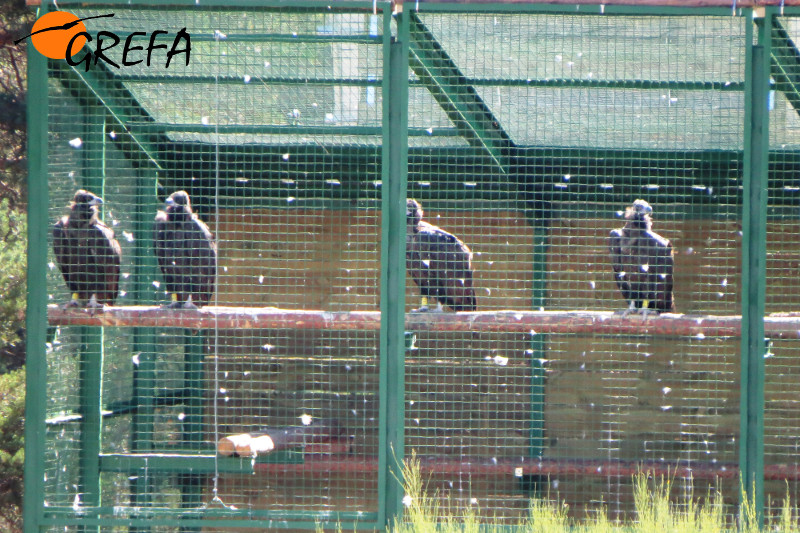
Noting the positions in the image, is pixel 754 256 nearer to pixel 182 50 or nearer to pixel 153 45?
pixel 182 50

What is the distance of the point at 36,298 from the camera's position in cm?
392

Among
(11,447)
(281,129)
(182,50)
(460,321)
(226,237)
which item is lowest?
(11,447)

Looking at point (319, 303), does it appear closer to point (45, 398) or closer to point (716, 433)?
point (45, 398)

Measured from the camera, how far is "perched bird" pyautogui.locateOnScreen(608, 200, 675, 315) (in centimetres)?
470

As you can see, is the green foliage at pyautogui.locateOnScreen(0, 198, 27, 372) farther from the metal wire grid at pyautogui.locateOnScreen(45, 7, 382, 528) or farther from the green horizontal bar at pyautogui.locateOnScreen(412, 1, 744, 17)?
the green horizontal bar at pyautogui.locateOnScreen(412, 1, 744, 17)

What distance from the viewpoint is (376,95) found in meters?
4.27

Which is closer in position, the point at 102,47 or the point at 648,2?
the point at 648,2

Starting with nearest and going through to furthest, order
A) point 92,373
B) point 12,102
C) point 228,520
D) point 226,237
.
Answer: point 228,520 < point 92,373 < point 226,237 < point 12,102

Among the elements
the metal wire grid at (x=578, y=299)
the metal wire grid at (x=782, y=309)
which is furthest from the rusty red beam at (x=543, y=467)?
the metal wire grid at (x=782, y=309)

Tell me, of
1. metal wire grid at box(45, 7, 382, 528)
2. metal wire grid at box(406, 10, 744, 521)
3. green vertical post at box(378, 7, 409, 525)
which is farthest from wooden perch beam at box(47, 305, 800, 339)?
metal wire grid at box(406, 10, 744, 521)

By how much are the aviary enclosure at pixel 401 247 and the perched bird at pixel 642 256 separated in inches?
12.5

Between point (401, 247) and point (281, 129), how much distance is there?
1156mm

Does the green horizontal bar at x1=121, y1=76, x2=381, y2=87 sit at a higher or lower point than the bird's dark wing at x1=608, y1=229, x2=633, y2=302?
higher

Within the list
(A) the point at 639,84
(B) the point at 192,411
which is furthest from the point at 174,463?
(A) the point at 639,84
